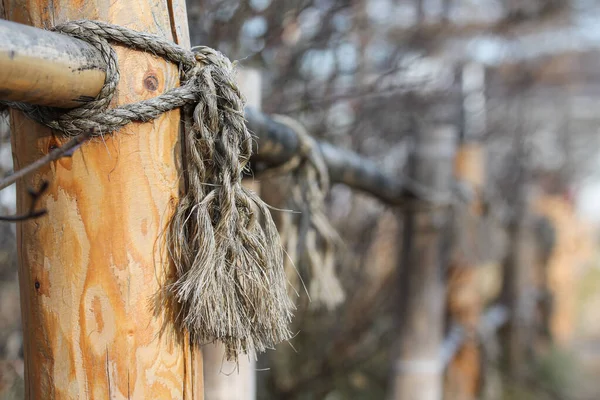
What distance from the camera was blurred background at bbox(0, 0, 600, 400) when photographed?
2.59 meters

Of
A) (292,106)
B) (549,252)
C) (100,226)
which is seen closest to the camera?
(100,226)

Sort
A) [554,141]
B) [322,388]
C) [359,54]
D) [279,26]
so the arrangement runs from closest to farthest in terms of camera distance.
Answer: [279,26], [359,54], [322,388], [554,141]

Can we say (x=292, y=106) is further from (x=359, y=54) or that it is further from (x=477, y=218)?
(x=477, y=218)

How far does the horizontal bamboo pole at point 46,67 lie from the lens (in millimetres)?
753

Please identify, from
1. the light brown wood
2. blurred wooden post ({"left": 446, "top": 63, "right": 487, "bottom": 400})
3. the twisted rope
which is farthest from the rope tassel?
the light brown wood

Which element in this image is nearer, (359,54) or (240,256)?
(240,256)

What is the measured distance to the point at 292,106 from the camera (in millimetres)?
2631

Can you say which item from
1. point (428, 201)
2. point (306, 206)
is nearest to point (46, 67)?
point (306, 206)

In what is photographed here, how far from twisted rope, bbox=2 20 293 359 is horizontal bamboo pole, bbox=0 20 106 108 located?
28mm

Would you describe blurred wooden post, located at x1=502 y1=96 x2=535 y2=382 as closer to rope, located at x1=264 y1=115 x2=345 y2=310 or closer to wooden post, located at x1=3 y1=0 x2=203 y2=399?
rope, located at x1=264 y1=115 x2=345 y2=310

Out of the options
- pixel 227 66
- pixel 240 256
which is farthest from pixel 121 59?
pixel 240 256

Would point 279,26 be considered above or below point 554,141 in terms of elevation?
below

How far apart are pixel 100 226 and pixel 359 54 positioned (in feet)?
9.34

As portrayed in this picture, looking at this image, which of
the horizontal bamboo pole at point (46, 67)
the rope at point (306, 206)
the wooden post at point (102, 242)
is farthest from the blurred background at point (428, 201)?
the horizontal bamboo pole at point (46, 67)
